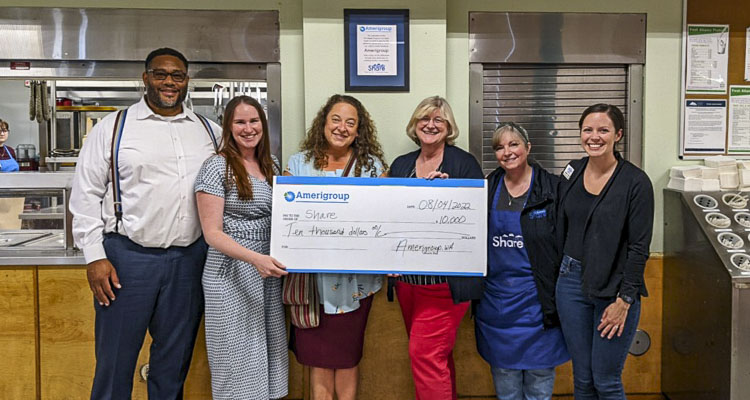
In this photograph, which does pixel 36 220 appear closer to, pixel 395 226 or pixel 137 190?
pixel 137 190

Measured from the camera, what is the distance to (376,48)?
2631 mm

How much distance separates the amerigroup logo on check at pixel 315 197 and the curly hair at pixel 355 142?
133 millimetres

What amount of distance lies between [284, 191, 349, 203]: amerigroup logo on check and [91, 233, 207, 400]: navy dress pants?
45 cm

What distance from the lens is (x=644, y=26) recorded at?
284cm

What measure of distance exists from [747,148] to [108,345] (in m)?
3.32

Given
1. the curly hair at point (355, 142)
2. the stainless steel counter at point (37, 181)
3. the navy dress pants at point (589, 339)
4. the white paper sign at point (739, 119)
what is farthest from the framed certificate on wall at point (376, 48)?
the white paper sign at point (739, 119)

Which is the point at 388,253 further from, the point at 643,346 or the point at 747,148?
the point at 747,148

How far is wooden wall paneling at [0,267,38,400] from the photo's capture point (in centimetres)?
249

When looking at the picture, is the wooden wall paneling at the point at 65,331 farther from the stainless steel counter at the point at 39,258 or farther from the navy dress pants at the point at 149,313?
the navy dress pants at the point at 149,313

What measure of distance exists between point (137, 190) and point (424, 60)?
1472mm

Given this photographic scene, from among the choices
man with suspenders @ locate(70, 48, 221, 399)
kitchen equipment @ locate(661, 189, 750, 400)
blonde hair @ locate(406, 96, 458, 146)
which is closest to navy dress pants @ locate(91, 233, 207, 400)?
man with suspenders @ locate(70, 48, 221, 399)

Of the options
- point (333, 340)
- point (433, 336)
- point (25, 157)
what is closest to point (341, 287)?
point (333, 340)

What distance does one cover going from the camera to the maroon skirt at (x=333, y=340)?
7.13ft

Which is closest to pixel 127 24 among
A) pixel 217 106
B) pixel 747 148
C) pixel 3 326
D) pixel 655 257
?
pixel 217 106
